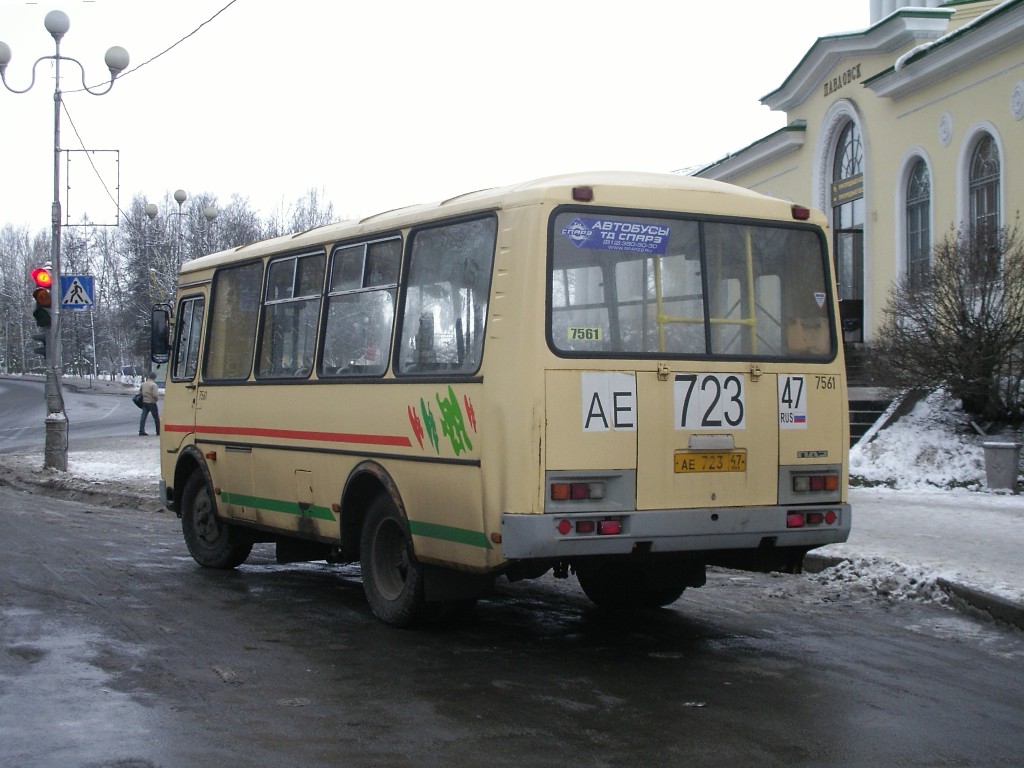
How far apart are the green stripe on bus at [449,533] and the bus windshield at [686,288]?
3.85 feet

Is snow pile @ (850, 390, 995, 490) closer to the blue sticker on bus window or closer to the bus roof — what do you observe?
the bus roof

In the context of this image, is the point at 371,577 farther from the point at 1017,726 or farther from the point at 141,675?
the point at 1017,726

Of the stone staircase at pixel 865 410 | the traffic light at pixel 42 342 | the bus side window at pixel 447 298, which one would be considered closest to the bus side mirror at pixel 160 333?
the bus side window at pixel 447 298

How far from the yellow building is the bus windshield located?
12.9 m

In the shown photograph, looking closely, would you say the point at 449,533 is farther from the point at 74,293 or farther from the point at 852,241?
A: the point at 852,241

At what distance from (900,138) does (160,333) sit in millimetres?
19117

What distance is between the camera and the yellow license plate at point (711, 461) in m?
7.31

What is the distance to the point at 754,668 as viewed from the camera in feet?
23.5

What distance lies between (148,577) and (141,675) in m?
3.90

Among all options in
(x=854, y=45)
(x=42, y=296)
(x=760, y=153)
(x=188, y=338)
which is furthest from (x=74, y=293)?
(x=760, y=153)

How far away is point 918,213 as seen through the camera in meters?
26.5

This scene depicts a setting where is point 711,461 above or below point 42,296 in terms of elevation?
below

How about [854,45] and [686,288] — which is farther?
[854,45]

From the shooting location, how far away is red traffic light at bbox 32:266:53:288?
21.5 metres
